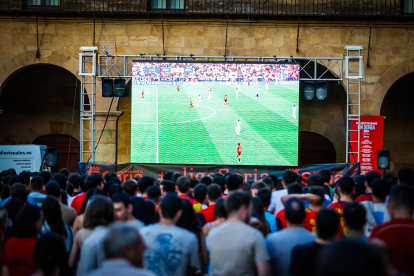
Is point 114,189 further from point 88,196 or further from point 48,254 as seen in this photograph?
point 48,254

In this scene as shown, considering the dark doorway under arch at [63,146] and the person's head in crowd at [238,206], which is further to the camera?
the dark doorway under arch at [63,146]

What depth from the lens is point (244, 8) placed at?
575 inches

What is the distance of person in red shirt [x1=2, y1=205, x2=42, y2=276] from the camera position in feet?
12.5

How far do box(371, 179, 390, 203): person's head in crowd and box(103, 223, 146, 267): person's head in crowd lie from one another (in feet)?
12.5

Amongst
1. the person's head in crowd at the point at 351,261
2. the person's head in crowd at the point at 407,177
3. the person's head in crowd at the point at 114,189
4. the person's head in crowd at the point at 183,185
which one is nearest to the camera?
the person's head in crowd at the point at 351,261

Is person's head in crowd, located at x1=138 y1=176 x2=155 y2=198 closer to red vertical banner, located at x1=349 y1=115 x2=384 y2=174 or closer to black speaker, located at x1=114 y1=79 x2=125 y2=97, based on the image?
black speaker, located at x1=114 y1=79 x2=125 y2=97

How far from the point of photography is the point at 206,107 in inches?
516

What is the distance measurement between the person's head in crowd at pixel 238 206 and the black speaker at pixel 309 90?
977 cm

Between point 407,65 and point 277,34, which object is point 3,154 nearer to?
point 277,34

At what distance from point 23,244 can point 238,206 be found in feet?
6.05

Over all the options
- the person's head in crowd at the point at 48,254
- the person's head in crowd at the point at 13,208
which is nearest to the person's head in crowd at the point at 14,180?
the person's head in crowd at the point at 13,208

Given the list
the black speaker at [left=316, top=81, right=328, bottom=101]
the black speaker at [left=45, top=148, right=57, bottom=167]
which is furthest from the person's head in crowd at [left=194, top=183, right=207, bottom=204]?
the black speaker at [left=45, top=148, right=57, bottom=167]

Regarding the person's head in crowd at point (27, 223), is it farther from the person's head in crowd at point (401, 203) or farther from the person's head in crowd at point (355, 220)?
the person's head in crowd at point (401, 203)

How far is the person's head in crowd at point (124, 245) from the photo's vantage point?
2.39 metres
